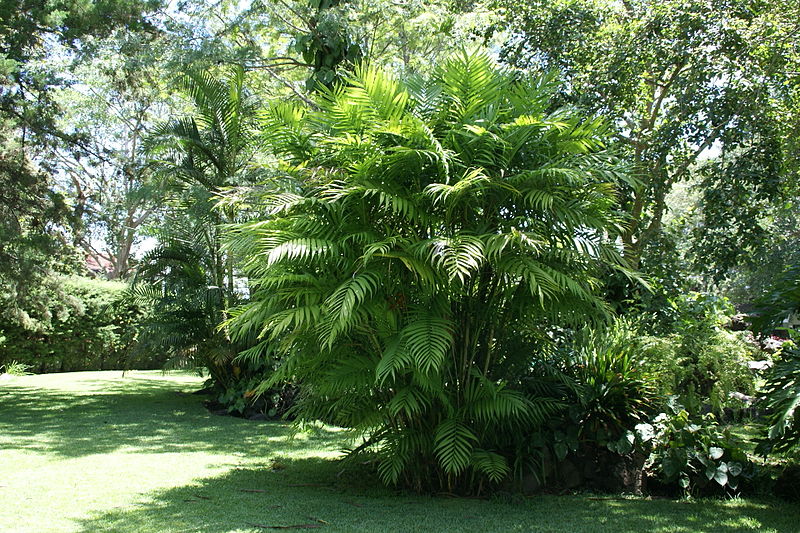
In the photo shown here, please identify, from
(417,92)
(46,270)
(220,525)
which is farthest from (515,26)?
(46,270)

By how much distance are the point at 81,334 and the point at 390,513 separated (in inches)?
542

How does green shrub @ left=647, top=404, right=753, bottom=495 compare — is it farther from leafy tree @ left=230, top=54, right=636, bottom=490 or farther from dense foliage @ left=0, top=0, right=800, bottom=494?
leafy tree @ left=230, top=54, right=636, bottom=490

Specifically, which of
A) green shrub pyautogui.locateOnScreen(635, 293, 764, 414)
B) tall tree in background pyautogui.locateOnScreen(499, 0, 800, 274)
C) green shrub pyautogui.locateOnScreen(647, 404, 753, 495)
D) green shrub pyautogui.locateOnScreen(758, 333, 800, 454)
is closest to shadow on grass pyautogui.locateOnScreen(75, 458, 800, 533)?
green shrub pyautogui.locateOnScreen(647, 404, 753, 495)

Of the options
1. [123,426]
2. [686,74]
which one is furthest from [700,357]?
[123,426]

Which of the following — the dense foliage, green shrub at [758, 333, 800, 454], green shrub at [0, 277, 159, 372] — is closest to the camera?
green shrub at [758, 333, 800, 454]

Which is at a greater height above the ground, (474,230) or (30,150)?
(30,150)

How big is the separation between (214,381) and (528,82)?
7689 mm

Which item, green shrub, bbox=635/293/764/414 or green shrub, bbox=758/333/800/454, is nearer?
green shrub, bbox=758/333/800/454

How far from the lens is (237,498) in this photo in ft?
15.5

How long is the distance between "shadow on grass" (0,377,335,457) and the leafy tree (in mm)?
2728

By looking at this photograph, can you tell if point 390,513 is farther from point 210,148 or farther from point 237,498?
point 210,148

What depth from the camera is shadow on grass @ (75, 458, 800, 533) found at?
4016mm

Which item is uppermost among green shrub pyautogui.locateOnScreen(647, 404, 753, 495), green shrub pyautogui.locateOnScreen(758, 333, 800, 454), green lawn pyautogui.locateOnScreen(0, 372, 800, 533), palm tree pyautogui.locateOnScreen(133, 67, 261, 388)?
palm tree pyautogui.locateOnScreen(133, 67, 261, 388)

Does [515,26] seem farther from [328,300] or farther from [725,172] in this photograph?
[328,300]
